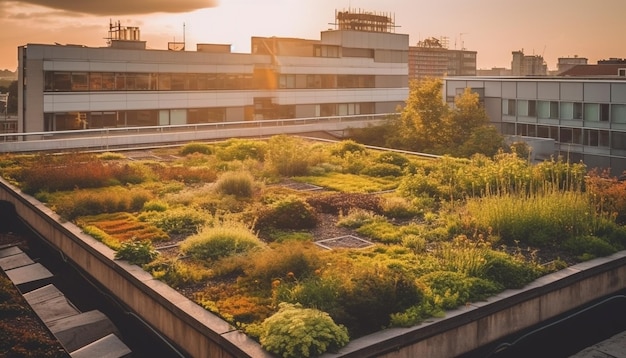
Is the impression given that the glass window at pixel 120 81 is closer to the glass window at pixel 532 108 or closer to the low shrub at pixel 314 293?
the glass window at pixel 532 108

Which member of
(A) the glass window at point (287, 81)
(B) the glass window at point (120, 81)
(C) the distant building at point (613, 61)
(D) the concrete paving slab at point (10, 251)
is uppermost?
(C) the distant building at point (613, 61)

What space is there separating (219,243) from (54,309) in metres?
3.63

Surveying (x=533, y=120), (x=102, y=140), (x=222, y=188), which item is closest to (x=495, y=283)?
(x=222, y=188)

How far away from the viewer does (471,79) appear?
5966cm

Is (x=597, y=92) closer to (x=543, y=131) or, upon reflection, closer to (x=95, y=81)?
(x=543, y=131)

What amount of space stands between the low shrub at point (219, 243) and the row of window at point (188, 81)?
119ft

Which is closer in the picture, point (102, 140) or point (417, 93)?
point (102, 140)

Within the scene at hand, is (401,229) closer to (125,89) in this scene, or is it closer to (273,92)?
(125,89)

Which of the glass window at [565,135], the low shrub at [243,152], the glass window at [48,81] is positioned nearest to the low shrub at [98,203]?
the low shrub at [243,152]

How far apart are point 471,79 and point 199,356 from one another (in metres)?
52.0

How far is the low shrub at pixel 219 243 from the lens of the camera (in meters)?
15.0

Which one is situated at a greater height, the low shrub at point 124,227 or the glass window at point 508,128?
the glass window at point 508,128

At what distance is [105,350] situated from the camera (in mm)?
12133

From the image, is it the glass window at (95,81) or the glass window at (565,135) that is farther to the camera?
the glass window at (565,135)
